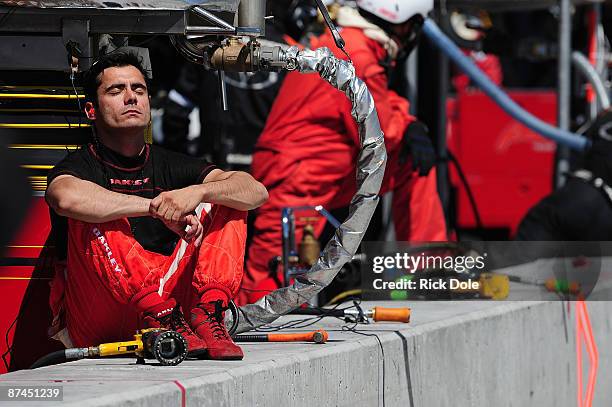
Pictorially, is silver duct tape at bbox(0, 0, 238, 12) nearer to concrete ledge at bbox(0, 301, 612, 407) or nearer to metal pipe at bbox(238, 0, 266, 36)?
metal pipe at bbox(238, 0, 266, 36)

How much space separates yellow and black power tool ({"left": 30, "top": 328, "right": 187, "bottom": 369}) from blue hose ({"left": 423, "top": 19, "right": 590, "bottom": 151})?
573 cm

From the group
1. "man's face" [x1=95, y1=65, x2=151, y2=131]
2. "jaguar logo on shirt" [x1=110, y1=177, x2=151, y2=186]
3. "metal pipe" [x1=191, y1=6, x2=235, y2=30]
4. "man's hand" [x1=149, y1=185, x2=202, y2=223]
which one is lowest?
"man's hand" [x1=149, y1=185, x2=202, y2=223]

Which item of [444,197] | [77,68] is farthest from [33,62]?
[444,197]

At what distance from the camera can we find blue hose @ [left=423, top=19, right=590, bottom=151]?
10633 mm

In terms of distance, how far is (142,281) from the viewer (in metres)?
5.20

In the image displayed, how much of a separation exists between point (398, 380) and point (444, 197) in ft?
15.2

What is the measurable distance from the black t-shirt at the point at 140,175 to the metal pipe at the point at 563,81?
20.3 feet

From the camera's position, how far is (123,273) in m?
5.14

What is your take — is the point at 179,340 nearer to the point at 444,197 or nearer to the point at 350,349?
the point at 350,349

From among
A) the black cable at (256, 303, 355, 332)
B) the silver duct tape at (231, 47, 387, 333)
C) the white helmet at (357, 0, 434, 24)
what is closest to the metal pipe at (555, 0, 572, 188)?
the white helmet at (357, 0, 434, 24)

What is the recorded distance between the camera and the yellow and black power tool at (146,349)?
487 cm

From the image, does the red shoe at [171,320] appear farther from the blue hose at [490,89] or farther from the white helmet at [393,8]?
the blue hose at [490,89]

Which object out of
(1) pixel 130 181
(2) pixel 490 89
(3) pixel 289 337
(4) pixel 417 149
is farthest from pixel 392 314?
(2) pixel 490 89

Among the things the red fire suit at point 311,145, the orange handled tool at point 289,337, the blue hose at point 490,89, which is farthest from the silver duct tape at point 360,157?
the blue hose at point 490,89
